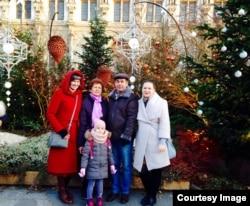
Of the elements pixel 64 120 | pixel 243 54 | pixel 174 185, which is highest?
pixel 243 54

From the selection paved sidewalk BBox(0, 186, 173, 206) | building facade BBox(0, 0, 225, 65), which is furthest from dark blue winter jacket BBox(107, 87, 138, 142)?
building facade BBox(0, 0, 225, 65)

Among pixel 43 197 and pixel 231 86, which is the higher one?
pixel 231 86

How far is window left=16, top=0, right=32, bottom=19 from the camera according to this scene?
27797 millimetres

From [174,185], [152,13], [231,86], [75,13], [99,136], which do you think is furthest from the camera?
[75,13]

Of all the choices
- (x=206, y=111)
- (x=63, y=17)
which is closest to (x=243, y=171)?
(x=206, y=111)

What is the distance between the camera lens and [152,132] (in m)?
4.04

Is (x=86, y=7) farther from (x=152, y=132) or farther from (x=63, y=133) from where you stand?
(x=152, y=132)

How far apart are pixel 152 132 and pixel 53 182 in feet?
6.41

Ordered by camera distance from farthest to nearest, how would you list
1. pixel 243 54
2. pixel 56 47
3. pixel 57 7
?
pixel 57 7, pixel 56 47, pixel 243 54

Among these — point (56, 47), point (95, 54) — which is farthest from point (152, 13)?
point (56, 47)

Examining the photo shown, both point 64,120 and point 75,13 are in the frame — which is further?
point 75,13

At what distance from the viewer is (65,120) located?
4.07 m

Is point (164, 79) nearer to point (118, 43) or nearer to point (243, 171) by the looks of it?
point (118, 43)

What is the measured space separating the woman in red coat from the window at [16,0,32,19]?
26.2 m
